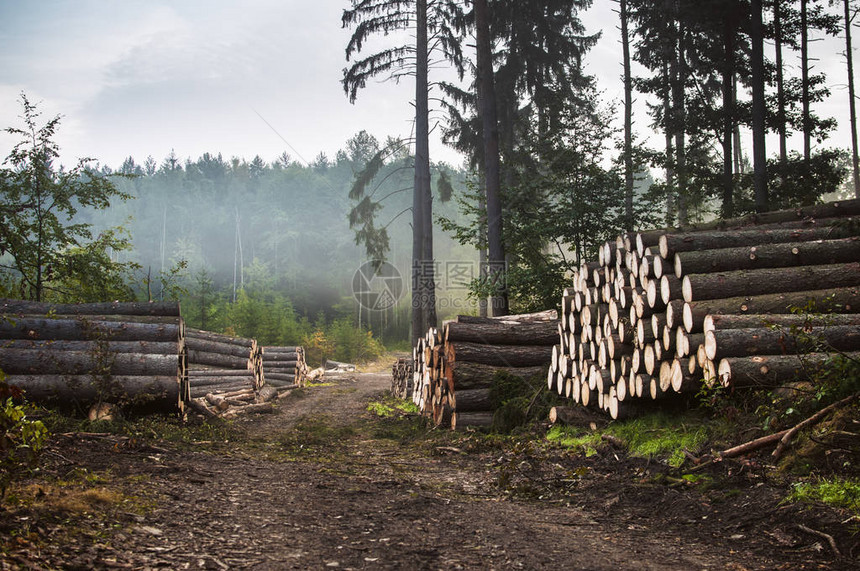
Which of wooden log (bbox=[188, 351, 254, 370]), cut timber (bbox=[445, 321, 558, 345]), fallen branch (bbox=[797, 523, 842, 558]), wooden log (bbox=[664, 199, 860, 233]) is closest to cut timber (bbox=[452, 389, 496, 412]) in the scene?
cut timber (bbox=[445, 321, 558, 345])

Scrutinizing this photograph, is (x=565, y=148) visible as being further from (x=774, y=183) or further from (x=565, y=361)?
(x=565, y=361)

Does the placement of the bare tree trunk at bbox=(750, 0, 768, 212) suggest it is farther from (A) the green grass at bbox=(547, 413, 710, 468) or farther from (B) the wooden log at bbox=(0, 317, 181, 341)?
(B) the wooden log at bbox=(0, 317, 181, 341)

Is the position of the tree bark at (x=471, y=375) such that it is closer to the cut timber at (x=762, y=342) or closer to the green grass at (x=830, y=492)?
the cut timber at (x=762, y=342)

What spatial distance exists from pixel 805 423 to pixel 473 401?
17.6 feet

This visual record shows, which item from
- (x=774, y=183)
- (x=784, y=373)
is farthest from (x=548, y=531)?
(x=774, y=183)

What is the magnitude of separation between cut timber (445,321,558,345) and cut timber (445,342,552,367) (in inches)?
4.5

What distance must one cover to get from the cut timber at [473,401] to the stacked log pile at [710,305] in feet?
4.64

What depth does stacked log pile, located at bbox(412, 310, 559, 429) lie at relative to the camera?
373 inches

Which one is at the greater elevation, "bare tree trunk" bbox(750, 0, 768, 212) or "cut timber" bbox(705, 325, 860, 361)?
"bare tree trunk" bbox(750, 0, 768, 212)

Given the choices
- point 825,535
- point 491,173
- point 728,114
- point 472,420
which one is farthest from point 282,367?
point 825,535

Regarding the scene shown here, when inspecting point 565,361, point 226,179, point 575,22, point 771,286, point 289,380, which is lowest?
point 289,380

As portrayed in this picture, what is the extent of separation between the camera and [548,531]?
423 centimetres

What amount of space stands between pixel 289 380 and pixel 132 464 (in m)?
14.8

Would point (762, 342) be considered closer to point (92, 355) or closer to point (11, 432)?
point (11, 432)
